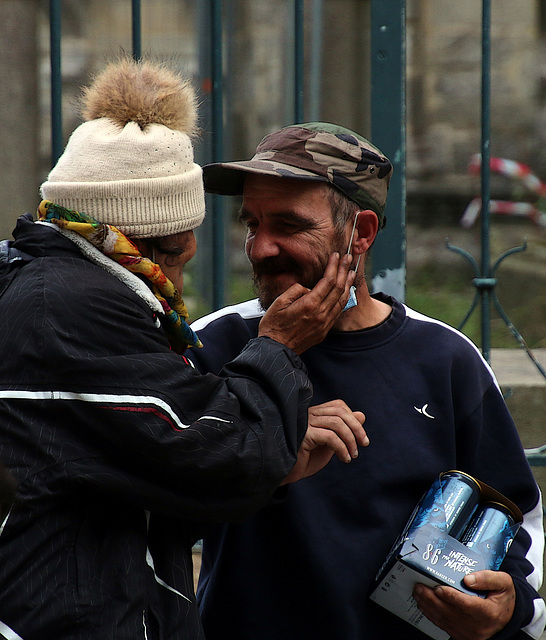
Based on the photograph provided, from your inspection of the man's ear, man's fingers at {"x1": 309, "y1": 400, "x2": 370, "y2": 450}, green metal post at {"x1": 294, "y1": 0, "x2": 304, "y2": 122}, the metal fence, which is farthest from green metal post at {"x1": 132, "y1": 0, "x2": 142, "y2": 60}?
man's fingers at {"x1": 309, "y1": 400, "x2": 370, "y2": 450}

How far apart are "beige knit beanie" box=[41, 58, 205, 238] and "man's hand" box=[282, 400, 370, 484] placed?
1.49ft

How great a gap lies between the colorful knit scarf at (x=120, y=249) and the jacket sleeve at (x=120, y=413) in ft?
0.18

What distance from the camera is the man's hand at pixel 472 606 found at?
6.09 ft

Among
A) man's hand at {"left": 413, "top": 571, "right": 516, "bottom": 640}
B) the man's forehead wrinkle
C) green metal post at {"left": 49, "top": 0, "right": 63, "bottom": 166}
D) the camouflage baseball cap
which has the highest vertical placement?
green metal post at {"left": 49, "top": 0, "right": 63, "bottom": 166}

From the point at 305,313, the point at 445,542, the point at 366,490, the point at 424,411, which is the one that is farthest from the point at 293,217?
the point at 445,542

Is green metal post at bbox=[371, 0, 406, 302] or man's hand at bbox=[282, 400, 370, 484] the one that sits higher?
green metal post at bbox=[371, 0, 406, 302]

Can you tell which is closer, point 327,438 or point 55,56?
point 327,438

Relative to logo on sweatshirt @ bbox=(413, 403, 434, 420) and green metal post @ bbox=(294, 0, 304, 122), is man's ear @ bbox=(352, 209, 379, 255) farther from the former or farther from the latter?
green metal post @ bbox=(294, 0, 304, 122)

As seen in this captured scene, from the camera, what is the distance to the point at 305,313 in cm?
196

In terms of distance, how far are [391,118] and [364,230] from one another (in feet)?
1.94

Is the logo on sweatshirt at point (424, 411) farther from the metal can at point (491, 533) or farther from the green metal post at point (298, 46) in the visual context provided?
the green metal post at point (298, 46)

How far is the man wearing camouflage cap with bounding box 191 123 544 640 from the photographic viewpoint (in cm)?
199

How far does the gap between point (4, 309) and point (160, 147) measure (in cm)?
43

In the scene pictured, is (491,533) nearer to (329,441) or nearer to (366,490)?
(366,490)
